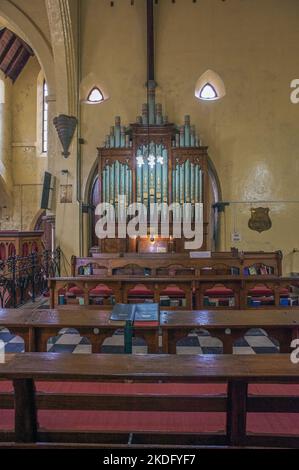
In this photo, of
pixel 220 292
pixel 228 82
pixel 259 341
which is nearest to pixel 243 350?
pixel 259 341

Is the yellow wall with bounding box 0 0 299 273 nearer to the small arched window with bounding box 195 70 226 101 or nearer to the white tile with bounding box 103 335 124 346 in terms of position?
the small arched window with bounding box 195 70 226 101

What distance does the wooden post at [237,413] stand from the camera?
5.75ft

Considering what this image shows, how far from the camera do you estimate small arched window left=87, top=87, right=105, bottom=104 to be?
9992 millimetres

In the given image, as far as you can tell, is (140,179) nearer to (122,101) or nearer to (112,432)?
(122,101)

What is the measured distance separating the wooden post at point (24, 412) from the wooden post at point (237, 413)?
930mm

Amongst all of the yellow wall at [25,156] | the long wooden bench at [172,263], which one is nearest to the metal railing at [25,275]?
the long wooden bench at [172,263]

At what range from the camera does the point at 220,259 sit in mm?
6445

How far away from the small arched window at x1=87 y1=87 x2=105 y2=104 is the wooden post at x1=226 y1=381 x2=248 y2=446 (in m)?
9.37

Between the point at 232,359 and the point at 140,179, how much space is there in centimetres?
771

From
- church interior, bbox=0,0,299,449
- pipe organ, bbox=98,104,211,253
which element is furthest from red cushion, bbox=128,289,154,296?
pipe organ, bbox=98,104,211,253

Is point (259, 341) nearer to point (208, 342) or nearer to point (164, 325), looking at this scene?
point (208, 342)

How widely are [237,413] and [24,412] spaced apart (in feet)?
3.26

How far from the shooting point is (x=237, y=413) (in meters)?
1.76
